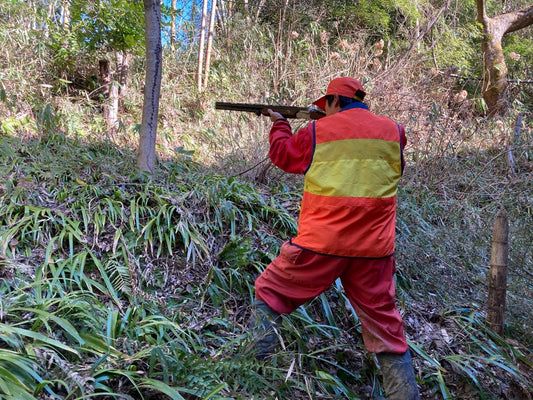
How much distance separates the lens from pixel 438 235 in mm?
4148

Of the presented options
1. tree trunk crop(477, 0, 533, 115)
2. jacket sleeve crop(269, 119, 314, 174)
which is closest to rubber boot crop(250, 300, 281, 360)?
jacket sleeve crop(269, 119, 314, 174)

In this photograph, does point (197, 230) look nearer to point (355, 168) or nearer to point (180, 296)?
point (180, 296)

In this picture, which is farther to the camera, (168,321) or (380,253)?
(168,321)


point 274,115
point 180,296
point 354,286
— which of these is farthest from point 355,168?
point 180,296

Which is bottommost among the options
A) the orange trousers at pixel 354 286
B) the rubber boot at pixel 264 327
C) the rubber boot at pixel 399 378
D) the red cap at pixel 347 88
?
the rubber boot at pixel 399 378

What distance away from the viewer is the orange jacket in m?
2.17

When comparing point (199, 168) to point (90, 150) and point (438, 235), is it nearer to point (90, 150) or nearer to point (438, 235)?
point (90, 150)

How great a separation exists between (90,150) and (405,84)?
454 centimetres

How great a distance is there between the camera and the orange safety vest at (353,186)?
2168mm

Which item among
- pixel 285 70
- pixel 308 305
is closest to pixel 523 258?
pixel 308 305

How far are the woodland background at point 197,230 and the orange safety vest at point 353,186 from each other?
0.69 meters

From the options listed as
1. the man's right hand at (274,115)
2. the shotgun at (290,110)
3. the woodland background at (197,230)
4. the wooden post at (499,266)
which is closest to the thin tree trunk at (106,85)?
the woodland background at (197,230)

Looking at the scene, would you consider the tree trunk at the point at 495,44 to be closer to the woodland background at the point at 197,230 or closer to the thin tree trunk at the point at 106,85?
the woodland background at the point at 197,230

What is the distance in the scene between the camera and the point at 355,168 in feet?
7.13
